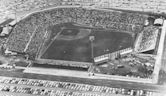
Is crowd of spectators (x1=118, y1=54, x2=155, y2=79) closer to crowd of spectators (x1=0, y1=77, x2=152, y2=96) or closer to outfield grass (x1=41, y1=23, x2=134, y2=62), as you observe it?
outfield grass (x1=41, y1=23, x2=134, y2=62)

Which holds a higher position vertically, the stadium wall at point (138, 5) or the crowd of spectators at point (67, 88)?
the stadium wall at point (138, 5)

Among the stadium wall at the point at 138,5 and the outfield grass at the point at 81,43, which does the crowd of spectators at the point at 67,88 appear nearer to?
the outfield grass at the point at 81,43

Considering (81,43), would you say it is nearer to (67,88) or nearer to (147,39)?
(147,39)

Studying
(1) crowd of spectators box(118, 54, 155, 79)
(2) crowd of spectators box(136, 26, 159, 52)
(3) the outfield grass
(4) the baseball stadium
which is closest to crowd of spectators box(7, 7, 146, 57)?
(4) the baseball stadium

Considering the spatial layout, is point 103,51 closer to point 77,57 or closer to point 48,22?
point 77,57

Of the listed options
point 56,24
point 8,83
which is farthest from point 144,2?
point 8,83

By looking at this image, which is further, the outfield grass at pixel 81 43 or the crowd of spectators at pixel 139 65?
the outfield grass at pixel 81 43

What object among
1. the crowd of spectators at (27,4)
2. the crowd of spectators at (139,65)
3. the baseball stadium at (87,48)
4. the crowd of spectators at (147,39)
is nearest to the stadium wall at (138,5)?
the baseball stadium at (87,48)
